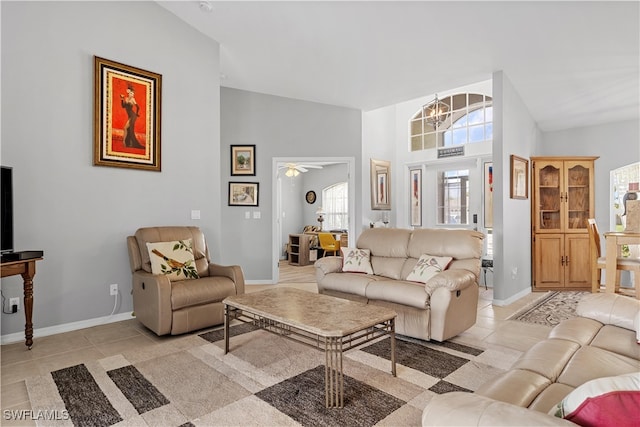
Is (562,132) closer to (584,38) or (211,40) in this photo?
(584,38)

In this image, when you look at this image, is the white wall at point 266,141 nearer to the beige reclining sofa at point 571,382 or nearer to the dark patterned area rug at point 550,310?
the dark patterned area rug at point 550,310

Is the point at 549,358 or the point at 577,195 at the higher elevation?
the point at 577,195

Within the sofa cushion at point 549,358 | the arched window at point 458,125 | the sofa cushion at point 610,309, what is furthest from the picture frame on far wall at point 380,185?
the sofa cushion at point 549,358

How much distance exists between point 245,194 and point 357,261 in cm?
264

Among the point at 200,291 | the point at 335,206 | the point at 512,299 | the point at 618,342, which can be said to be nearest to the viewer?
the point at 618,342

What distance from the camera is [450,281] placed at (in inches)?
111

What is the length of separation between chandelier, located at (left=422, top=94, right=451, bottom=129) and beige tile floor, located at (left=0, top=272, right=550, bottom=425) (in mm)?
2992

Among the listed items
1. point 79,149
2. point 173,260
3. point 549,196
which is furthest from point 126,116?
point 549,196

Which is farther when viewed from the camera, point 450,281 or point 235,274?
point 235,274

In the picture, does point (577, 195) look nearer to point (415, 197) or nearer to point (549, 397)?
point (415, 197)

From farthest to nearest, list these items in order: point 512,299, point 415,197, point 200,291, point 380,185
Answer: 1. point 415,197
2. point 380,185
3. point 512,299
4. point 200,291

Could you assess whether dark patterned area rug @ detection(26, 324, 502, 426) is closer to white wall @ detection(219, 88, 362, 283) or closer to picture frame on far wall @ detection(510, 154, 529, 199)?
picture frame on far wall @ detection(510, 154, 529, 199)

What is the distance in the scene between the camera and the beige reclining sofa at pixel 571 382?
2.69 ft

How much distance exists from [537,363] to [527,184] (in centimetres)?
424
